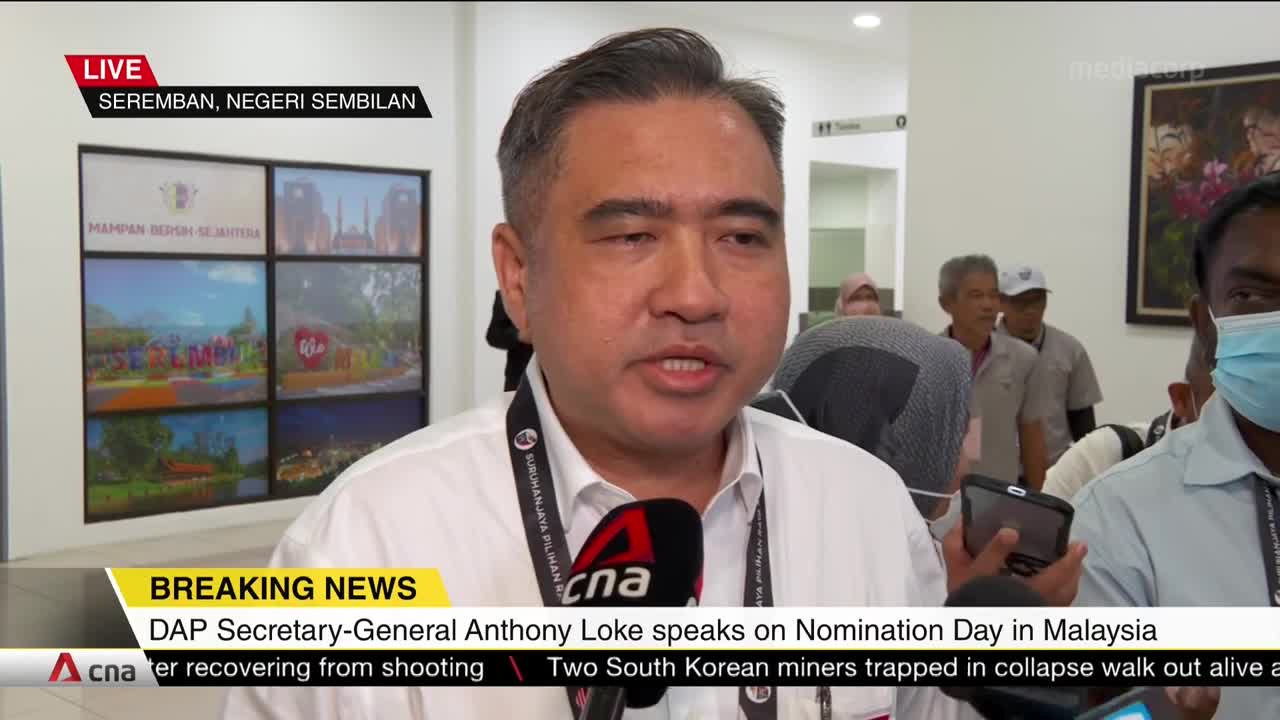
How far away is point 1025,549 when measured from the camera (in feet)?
4.71

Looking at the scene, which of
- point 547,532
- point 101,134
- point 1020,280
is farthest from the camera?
point 101,134

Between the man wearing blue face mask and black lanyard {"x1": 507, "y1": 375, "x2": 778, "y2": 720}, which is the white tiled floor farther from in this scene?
the man wearing blue face mask

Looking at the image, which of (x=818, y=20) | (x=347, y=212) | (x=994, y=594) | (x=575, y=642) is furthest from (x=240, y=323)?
(x=994, y=594)

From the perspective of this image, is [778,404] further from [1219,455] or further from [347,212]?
[347,212]

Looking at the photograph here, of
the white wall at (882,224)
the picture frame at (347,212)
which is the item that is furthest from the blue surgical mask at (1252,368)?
the white wall at (882,224)

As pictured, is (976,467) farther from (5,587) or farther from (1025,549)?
(5,587)

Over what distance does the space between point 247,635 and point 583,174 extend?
651 mm

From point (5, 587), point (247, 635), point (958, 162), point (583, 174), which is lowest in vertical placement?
point (5, 587)

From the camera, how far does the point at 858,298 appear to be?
5602 mm

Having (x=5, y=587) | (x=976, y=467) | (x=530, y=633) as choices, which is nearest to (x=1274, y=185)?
(x=530, y=633)

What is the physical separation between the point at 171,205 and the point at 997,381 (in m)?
5.73

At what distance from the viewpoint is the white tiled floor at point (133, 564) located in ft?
13.8

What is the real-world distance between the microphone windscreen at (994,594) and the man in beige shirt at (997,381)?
12.4 feet

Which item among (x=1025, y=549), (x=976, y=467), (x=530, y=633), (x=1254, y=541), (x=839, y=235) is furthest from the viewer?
(x=839, y=235)
